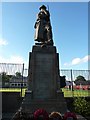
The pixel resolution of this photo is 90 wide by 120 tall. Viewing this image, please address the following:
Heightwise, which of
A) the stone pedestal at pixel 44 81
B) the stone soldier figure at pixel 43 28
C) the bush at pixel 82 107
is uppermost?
the stone soldier figure at pixel 43 28

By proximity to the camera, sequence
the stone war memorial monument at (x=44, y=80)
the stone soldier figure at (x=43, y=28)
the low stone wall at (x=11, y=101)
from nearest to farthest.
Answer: the stone war memorial monument at (x=44, y=80)
the stone soldier figure at (x=43, y=28)
the low stone wall at (x=11, y=101)

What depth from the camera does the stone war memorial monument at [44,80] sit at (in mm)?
10820

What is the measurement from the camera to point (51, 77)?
37.3 feet

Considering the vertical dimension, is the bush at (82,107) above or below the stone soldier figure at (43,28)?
below

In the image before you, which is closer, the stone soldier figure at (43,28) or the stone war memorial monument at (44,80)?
the stone war memorial monument at (44,80)

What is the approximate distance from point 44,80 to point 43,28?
3.04m

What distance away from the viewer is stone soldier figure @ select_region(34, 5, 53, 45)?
39.5ft

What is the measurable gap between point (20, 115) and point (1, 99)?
5.17 metres

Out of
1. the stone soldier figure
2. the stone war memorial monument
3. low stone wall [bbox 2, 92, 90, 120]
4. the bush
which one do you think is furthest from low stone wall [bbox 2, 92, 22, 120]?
the stone soldier figure

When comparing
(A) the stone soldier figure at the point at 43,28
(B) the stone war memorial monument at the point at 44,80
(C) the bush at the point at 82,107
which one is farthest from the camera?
(A) the stone soldier figure at the point at 43,28

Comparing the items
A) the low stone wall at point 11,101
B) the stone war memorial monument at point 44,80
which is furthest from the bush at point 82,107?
the stone war memorial monument at point 44,80

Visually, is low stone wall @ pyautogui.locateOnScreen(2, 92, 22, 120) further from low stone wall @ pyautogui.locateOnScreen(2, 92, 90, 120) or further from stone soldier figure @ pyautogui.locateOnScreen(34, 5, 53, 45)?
stone soldier figure @ pyautogui.locateOnScreen(34, 5, 53, 45)

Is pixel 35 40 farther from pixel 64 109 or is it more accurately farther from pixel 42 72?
pixel 64 109

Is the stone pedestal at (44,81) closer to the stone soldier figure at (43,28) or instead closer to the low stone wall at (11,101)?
the stone soldier figure at (43,28)
